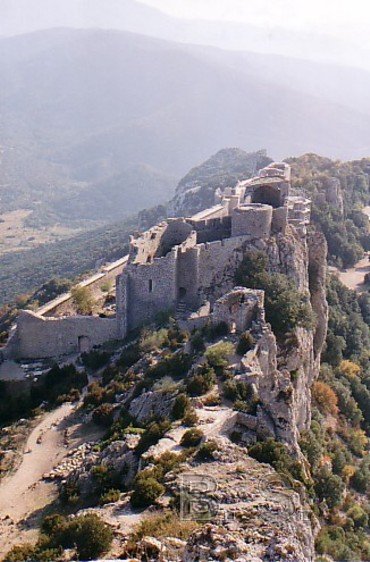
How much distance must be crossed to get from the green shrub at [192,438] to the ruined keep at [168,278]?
11.7 metres

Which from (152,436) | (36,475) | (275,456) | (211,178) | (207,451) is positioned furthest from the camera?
(211,178)

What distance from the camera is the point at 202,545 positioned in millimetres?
12758

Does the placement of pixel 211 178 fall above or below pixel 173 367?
above

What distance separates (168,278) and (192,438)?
12956 mm

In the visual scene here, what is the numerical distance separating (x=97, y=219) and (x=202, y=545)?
159m

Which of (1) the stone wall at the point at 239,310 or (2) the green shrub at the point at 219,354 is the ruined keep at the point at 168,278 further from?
(2) the green shrub at the point at 219,354

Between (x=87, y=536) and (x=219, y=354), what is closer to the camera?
(x=87, y=536)

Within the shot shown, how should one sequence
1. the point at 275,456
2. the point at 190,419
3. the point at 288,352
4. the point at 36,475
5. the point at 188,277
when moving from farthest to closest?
the point at 188,277 → the point at 288,352 → the point at 36,475 → the point at 190,419 → the point at 275,456

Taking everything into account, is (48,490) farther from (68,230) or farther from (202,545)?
(68,230)

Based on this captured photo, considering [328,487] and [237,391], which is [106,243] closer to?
[328,487]

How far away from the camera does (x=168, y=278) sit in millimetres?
32219

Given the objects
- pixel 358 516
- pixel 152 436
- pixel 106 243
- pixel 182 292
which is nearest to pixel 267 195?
pixel 182 292

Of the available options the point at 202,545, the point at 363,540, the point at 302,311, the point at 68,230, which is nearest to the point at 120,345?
the point at 302,311

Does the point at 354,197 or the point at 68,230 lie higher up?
the point at 354,197
